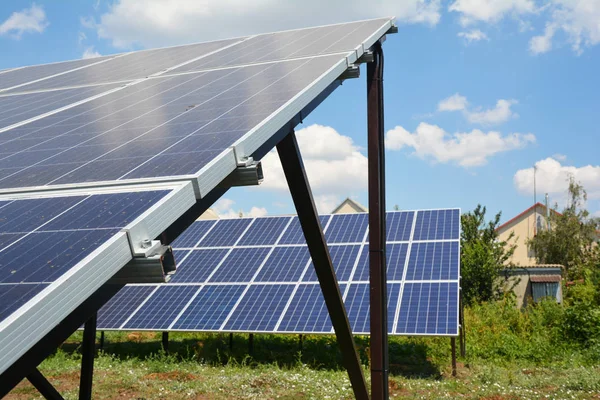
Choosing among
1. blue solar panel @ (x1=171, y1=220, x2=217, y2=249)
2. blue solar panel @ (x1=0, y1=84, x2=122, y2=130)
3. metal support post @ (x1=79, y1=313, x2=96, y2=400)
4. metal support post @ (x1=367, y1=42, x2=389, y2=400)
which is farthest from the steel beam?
blue solar panel @ (x1=171, y1=220, x2=217, y2=249)

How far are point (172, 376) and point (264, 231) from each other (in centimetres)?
643

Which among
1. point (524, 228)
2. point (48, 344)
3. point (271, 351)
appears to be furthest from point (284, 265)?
point (524, 228)

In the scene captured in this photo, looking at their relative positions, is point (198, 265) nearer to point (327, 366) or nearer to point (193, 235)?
point (193, 235)

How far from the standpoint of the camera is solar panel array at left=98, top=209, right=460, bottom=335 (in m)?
15.2

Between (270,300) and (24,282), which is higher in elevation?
(24,282)

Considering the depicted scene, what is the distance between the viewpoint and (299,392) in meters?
13.3

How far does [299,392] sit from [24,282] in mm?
11390

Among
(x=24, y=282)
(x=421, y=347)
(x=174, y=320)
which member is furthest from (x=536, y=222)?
(x=24, y=282)

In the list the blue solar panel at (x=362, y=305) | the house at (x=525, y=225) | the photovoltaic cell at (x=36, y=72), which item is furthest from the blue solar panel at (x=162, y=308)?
the house at (x=525, y=225)

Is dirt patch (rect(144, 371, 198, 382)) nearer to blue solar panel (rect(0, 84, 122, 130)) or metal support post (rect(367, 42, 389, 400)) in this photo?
metal support post (rect(367, 42, 389, 400))

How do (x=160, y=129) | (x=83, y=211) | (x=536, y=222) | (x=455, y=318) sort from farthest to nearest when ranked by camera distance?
(x=536, y=222) < (x=455, y=318) < (x=160, y=129) < (x=83, y=211)

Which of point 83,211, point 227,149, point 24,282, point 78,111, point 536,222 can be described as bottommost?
point 536,222

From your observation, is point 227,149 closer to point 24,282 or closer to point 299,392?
point 24,282

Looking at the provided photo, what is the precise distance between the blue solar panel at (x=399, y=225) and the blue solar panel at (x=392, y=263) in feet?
1.64
